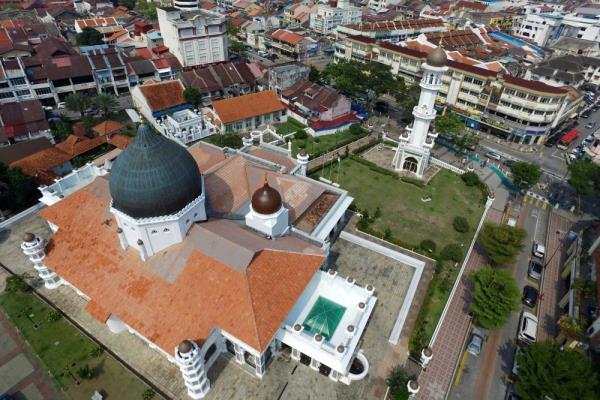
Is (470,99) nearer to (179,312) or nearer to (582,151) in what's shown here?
(582,151)

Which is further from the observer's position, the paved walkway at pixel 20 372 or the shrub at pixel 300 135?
the shrub at pixel 300 135

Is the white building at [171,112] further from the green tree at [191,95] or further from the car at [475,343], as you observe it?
Answer: the car at [475,343]

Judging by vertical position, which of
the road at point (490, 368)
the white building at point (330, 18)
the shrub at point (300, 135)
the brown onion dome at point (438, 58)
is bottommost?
the road at point (490, 368)

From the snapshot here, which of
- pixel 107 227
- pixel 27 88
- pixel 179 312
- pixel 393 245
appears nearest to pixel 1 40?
pixel 27 88

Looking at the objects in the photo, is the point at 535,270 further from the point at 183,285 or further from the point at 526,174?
the point at 183,285

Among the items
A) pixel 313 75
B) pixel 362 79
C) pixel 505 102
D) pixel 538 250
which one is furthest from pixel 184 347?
pixel 505 102

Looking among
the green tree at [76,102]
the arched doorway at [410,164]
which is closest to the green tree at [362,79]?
the arched doorway at [410,164]
